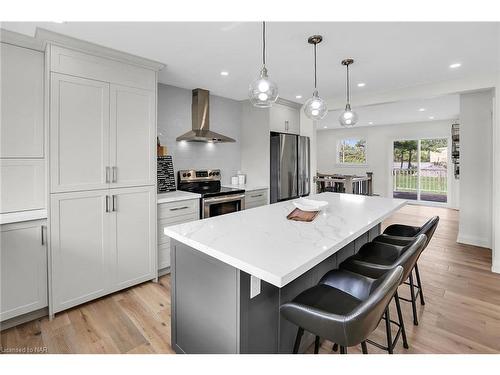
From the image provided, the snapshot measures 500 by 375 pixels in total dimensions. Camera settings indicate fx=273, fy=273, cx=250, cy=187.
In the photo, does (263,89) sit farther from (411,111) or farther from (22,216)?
(411,111)

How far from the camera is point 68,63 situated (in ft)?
7.59

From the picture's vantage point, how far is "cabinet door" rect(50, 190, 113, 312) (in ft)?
7.57

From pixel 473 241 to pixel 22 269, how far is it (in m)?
5.64

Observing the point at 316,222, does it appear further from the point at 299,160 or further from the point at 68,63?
the point at 299,160

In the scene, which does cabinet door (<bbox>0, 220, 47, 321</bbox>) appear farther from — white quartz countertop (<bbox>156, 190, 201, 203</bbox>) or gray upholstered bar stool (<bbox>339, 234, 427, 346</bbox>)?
gray upholstered bar stool (<bbox>339, 234, 427, 346</bbox>)

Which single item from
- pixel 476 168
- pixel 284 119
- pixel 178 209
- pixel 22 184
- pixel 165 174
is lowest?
pixel 178 209

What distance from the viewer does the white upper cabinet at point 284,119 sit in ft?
14.7

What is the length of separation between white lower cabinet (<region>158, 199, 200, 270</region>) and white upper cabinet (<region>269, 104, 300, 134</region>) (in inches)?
78.7

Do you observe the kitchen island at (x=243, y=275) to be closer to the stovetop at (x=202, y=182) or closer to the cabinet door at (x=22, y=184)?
the cabinet door at (x=22, y=184)

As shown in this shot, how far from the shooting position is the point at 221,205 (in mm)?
3701

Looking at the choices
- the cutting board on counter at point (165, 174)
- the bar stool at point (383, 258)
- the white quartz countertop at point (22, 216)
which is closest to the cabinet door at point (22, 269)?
the white quartz countertop at point (22, 216)

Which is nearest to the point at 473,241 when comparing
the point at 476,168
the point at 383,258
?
the point at 476,168
